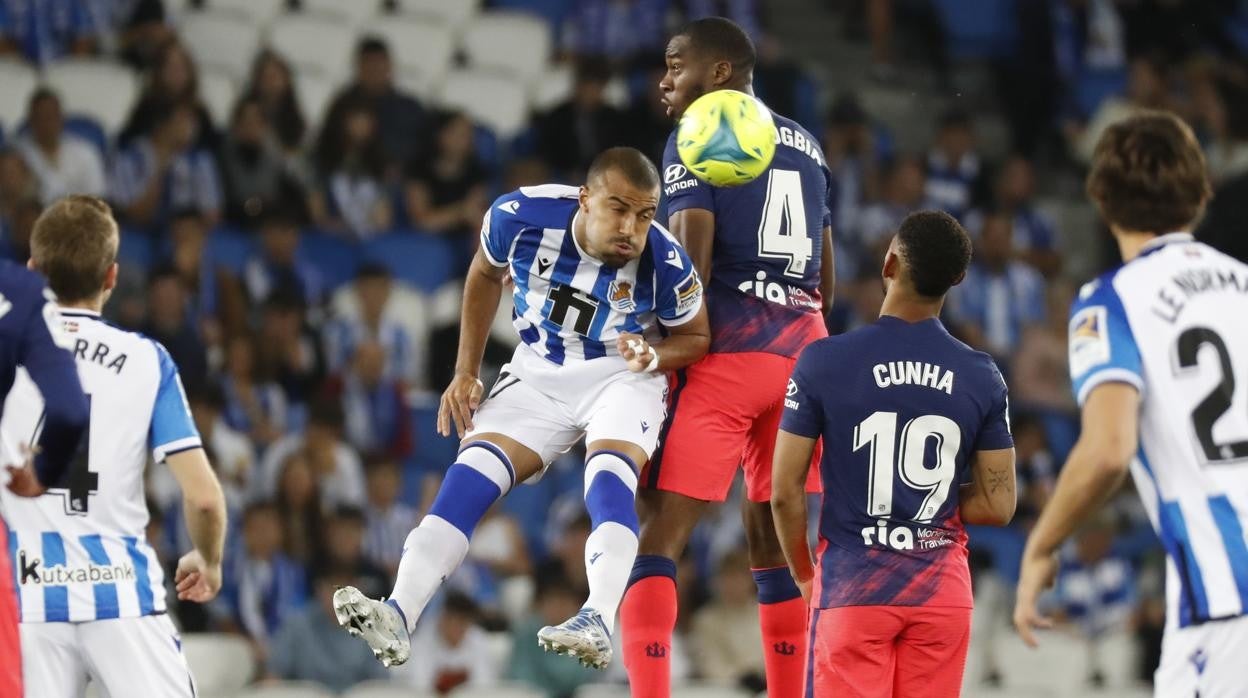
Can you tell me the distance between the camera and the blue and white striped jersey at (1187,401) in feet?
14.4

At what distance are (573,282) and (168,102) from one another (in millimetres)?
7204

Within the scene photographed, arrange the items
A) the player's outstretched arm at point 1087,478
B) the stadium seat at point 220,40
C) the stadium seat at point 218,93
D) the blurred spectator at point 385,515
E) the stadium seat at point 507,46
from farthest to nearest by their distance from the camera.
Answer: the stadium seat at point 507,46, the stadium seat at point 220,40, the stadium seat at point 218,93, the blurred spectator at point 385,515, the player's outstretched arm at point 1087,478

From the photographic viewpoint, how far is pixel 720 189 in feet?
21.7

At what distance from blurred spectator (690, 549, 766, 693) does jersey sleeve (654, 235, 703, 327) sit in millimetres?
4669

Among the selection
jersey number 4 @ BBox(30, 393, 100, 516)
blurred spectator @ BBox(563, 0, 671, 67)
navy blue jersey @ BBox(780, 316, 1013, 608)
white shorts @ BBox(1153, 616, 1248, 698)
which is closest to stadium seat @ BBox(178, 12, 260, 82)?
blurred spectator @ BBox(563, 0, 671, 67)

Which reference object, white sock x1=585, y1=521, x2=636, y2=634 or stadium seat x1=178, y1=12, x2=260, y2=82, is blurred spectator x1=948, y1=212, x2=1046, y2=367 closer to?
stadium seat x1=178, y1=12, x2=260, y2=82

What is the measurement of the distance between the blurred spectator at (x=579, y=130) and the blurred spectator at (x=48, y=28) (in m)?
3.63

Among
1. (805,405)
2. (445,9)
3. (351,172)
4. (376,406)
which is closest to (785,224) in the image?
(805,405)

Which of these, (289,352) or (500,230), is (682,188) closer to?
(500,230)

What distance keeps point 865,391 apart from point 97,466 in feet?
8.08

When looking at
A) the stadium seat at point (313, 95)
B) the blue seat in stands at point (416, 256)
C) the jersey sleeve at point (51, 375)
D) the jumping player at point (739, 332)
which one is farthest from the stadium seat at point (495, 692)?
the stadium seat at point (313, 95)

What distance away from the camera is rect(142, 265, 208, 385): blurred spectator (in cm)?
1129

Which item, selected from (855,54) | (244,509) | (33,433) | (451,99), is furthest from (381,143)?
(33,433)

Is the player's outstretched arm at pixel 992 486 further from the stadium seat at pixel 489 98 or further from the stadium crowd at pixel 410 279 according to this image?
the stadium seat at pixel 489 98
